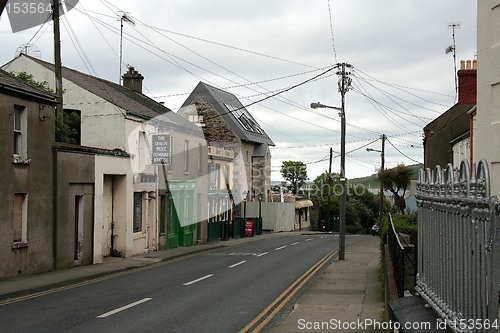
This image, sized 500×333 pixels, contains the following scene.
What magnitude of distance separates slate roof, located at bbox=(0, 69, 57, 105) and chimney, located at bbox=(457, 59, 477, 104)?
19.9 meters

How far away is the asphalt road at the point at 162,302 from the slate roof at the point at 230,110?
123ft

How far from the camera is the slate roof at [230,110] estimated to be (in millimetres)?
59531

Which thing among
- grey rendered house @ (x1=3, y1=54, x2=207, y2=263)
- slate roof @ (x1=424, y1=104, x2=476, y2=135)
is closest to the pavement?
grey rendered house @ (x1=3, y1=54, x2=207, y2=263)

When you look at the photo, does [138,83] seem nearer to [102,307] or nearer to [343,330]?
[102,307]

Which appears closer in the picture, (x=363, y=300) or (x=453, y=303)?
(x=453, y=303)

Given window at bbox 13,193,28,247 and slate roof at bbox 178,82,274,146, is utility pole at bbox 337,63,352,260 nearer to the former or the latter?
window at bbox 13,193,28,247

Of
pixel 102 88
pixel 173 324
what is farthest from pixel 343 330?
pixel 102 88

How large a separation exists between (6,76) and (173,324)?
12081 mm

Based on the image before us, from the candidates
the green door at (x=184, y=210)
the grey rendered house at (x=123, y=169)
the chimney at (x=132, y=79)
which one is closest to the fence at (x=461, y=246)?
the grey rendered house at (x=123, y=169)

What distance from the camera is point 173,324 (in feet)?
37.3

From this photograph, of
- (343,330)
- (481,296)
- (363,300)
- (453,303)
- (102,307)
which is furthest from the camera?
(363,300)

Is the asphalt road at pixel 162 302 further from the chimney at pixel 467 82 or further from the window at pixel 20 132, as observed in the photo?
the chimney at pixel 467 82

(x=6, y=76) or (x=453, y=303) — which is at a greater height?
(x=6, y=76)

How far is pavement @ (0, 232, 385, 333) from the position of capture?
11.6 meters
